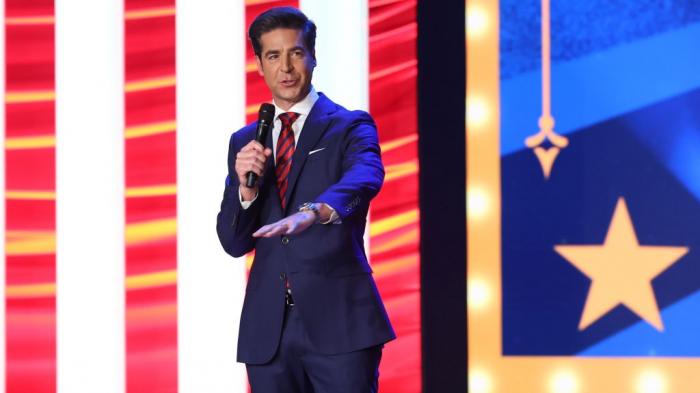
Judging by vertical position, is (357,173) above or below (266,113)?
below

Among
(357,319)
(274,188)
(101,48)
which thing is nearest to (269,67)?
(274,188)

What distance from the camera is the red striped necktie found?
1841 millimetres

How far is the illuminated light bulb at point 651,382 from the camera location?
2748 millimetres

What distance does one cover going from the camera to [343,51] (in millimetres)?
2760

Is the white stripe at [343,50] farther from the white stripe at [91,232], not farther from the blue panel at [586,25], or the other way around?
the white stripe at [91,232]

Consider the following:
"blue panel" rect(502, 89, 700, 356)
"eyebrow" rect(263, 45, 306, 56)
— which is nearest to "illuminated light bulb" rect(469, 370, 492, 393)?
"blue panel" rect(502, 89, 700, 356)

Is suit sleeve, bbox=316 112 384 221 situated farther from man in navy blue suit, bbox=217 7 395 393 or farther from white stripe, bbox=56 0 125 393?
white stripe, bbox=56 0 125 393

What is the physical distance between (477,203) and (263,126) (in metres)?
1.16

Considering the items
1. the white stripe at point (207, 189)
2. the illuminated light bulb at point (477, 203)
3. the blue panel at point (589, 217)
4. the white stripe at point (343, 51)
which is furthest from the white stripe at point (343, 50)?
the blue panel at point (589, 217)

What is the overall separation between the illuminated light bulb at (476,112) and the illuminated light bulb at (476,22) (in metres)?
0.19

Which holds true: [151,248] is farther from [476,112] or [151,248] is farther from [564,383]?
[564,383]

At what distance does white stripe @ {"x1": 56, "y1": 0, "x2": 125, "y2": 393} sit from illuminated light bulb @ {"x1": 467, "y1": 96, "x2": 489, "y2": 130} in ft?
3.31

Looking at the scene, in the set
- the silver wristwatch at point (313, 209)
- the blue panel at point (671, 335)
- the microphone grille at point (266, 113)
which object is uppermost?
the microphone grille at point (266, 113)

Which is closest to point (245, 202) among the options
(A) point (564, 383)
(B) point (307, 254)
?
(B) point (307, 254)
